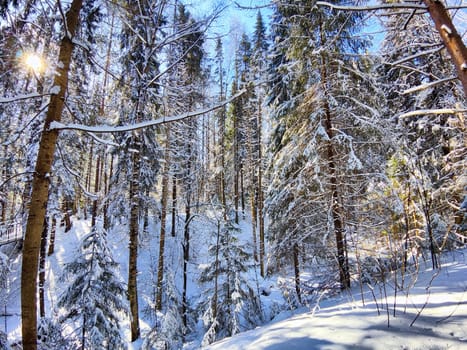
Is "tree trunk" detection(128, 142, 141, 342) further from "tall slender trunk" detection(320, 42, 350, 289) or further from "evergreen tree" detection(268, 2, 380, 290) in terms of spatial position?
"tall slender trunk" detection(320, 42, 350, 289)

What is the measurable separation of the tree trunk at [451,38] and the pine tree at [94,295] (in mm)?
6429

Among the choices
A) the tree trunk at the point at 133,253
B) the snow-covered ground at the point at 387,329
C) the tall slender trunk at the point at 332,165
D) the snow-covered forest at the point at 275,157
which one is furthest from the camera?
the tree trunk at the point at 133,253

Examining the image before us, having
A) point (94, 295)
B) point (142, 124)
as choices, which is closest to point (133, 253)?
point (94, 295)

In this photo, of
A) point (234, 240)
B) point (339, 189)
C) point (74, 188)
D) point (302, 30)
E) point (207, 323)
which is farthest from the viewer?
point (74, 188)

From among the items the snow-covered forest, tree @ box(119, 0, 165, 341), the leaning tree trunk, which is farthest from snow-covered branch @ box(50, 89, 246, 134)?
tree @ box(119, 0, 165, 341)

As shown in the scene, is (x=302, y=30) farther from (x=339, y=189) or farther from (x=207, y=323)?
(x=207, y=323)

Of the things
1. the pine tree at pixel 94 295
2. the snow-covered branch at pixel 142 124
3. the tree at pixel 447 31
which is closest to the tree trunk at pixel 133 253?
the pine tree at pixel 94 295

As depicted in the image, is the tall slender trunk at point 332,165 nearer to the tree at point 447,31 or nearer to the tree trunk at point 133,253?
the tree at point 447,31

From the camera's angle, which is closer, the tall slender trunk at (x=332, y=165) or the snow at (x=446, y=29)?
the snow at (x=446, y=29)

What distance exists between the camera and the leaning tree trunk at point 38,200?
2.34 metres

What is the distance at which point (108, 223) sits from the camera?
858 cm

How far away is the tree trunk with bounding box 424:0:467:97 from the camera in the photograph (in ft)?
7.36

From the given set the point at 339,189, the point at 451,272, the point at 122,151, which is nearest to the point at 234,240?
the point at 339,189

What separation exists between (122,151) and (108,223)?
250 cm
